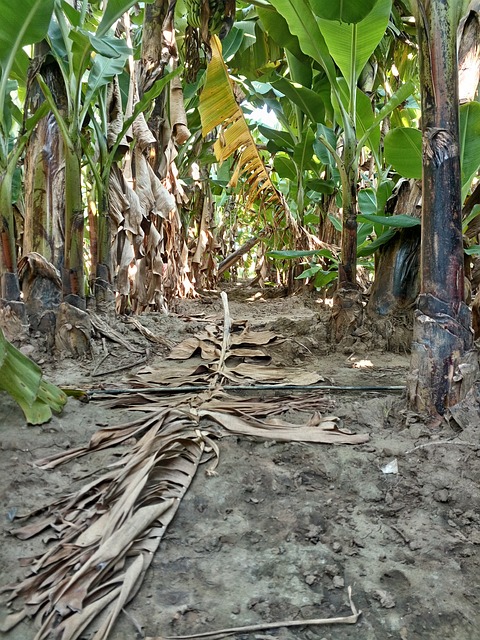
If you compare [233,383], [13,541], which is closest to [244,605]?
[13,541]

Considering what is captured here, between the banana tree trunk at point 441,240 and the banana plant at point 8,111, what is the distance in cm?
160

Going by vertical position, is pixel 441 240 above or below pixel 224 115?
below

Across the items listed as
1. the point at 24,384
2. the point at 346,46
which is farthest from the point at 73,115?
the point at 24,384

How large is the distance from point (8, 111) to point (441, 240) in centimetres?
233

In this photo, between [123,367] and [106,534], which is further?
[123,367]

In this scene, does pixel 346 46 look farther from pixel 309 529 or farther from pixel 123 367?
pixel 309 529

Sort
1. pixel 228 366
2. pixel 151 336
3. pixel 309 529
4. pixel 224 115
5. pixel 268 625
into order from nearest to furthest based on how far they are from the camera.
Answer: pixel 268 625, pixel 309 529, pixel 228 366, pixel 151 336, pixel 224 115

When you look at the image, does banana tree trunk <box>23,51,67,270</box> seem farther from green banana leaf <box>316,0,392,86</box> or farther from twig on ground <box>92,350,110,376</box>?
green banana leaf <box>316,0,392,86</box>

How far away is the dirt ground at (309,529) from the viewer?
87 centimetres

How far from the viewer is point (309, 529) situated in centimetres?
111

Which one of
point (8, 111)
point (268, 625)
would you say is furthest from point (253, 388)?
point (8, 111)

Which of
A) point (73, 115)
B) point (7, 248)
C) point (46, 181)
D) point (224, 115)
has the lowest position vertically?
point (7, 248)

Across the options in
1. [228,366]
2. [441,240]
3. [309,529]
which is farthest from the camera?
[228,366]

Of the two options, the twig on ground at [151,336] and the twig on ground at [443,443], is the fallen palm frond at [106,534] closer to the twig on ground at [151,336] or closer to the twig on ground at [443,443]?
the twig on ground at [443,443]
